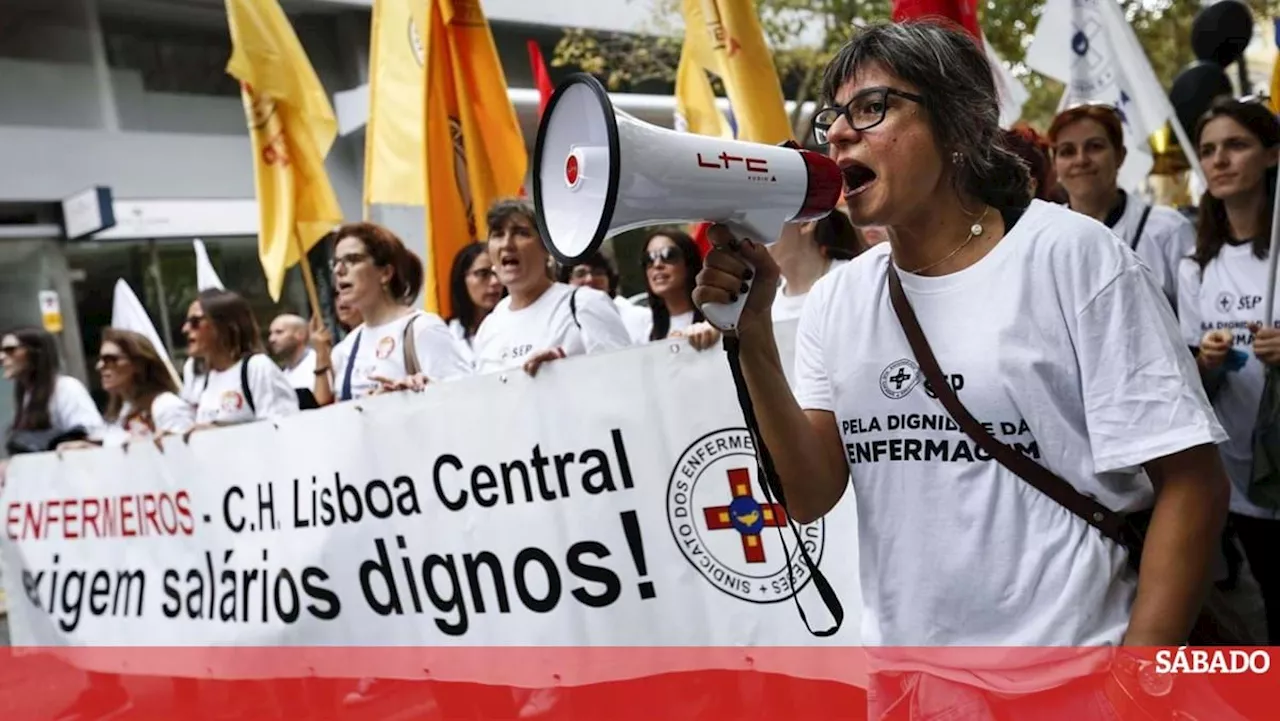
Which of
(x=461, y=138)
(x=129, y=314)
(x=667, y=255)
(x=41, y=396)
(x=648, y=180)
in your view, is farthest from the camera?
(x=129, y=314)

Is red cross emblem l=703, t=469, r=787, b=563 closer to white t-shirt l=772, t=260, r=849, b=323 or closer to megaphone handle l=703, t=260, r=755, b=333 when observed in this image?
white t-shirt l=772, t=260, r=849, b=323

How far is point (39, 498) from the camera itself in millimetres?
4910

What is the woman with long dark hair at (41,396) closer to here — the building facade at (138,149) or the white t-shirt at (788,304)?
the white t-shirt at (788,304)

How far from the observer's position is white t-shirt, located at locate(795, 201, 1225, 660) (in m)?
1.35

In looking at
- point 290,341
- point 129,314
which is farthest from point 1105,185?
point 129,314

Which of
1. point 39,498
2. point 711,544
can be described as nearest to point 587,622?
point 711,544

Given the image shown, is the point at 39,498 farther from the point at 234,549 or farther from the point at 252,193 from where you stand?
the point at 252,193

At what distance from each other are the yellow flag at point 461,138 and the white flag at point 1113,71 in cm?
288

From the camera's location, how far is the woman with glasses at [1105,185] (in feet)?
11.7

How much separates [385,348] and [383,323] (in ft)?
0.47

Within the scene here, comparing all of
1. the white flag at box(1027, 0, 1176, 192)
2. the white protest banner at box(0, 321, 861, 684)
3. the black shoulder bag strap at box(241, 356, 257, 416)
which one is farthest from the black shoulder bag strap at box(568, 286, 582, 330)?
the white flag at box(1027, 0, 1176, 192)

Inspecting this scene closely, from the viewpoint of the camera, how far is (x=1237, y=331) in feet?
9.94

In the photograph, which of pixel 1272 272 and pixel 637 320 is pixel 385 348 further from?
pixel 1272 272

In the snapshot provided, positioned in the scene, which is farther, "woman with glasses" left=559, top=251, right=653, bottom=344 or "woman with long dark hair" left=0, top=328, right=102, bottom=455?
"woman with long dark hair" left=0, top=328, right=102, bottom=455
